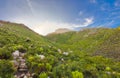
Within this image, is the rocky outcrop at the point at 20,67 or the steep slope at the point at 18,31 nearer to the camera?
the rocky outcrop at the point at 20,67

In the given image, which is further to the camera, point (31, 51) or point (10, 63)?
point (31, 51)

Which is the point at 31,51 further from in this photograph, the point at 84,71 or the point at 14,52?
the point at 84,71

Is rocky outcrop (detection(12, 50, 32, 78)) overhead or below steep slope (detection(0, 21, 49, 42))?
below

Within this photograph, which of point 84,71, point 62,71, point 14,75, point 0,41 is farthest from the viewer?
point 0,41

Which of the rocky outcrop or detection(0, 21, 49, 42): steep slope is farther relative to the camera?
detection(0, 21, 49, 42): steep slope

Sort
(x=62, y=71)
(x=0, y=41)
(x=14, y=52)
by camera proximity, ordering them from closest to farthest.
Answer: (x=62, y=71)
(x=14, y=52)
(x=0, y=41)

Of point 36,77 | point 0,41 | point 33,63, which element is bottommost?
point 36,77

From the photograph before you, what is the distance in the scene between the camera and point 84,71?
23125 mm

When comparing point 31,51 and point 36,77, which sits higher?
point 31,51

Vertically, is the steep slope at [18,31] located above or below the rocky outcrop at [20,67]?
above

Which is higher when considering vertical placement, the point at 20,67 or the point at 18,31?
the point at 18,31

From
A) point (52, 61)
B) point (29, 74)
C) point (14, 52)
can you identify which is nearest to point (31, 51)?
point (14, 52)

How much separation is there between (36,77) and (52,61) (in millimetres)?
5111

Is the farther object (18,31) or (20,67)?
(18,31)
